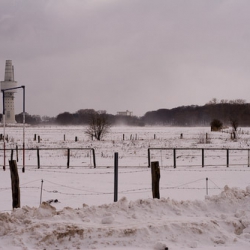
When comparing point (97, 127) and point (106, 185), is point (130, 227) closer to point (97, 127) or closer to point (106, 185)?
point (106, 185)

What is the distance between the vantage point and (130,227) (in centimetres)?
652

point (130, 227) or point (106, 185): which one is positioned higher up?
point (130, 227)

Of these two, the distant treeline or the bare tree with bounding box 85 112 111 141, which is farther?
the distant treeline

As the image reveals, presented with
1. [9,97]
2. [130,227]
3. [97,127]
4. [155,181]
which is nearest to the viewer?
[130,227]

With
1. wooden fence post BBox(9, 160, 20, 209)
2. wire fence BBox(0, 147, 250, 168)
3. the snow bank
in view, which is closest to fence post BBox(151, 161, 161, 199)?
the snow bank

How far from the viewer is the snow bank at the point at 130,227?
6.13 m

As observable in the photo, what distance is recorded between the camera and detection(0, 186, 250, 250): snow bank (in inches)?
241

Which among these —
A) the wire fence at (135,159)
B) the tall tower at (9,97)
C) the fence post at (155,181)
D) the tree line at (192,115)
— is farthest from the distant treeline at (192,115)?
the fence post at (155,181)

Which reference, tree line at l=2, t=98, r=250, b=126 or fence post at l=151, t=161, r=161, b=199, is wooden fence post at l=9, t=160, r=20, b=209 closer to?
fence post at l=151, t=161, r=161, b=199

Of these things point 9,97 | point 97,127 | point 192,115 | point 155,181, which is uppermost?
point 9,97

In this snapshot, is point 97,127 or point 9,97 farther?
point 9,97

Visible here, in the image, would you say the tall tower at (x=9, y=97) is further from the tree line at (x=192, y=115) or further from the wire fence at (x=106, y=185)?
the wire fence at (x=106, y=185)

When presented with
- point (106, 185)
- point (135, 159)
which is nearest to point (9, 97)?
point (135, 159)

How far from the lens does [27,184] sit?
14070 millimetres
